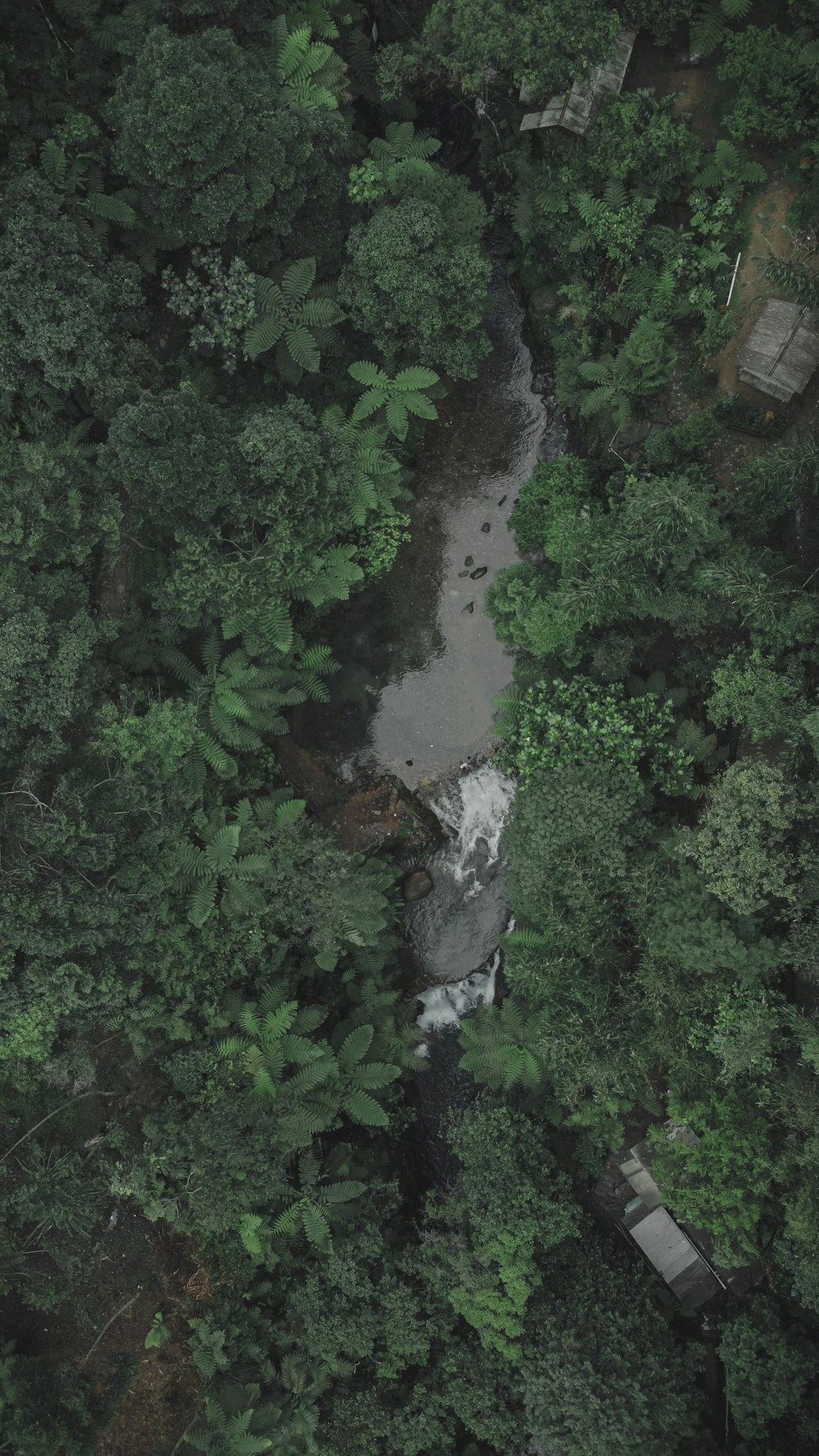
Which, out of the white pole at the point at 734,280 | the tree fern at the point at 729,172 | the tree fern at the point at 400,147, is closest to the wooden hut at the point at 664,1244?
the white pole at the point at 734,280

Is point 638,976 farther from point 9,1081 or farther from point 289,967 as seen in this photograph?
point 9,1081

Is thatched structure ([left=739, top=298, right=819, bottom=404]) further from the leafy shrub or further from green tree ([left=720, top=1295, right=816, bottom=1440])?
green tree ([left=720, top=1295, right=816, bottom=1440])

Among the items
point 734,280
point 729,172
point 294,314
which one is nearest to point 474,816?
point 294,314

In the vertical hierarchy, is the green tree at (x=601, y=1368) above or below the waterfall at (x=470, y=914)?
below

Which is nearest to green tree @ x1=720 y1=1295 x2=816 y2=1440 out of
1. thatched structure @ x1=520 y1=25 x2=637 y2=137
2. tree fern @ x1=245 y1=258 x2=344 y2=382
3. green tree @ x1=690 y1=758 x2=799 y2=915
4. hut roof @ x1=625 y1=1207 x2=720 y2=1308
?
hut roof @ x1=625 y1=1207 x2=720 y2=1308

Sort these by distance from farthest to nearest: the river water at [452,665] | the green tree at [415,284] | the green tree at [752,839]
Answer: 1. the river water at [452,665]
2. the green tree at [415,284]
3. the green tree at [752,839]

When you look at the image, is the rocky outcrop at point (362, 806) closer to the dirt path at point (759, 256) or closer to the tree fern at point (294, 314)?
the tree fern at point (294, 314)

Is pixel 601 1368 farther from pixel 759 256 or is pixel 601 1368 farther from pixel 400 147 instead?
pixel 400 147
